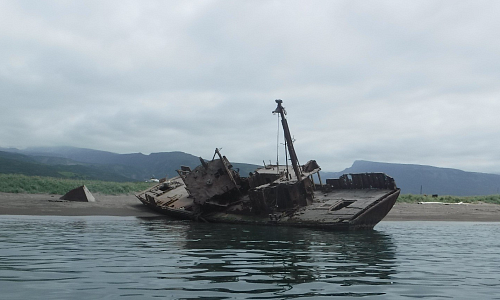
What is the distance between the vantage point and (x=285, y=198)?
2562 cm

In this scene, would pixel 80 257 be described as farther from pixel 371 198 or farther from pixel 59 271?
pixel 371 198

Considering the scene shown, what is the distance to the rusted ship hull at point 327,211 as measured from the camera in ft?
70.7

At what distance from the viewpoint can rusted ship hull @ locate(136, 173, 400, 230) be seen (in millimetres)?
21547

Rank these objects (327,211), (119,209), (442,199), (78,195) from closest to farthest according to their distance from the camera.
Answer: (327,211)
(119,209)
(78,195)
(442,199)

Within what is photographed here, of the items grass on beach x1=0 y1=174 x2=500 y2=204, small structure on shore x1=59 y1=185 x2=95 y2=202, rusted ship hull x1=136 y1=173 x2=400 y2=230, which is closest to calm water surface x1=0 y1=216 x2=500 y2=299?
rusted ship hull x1=136 y1=173 x2=400 y2=230

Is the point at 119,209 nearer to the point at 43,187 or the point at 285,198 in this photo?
the point at 43,187

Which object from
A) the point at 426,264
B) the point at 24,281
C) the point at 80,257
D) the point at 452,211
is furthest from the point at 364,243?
the point at 452,211

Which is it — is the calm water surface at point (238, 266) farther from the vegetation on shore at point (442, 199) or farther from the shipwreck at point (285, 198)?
the vegetation on shore at point (442, 199)

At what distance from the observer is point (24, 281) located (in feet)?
28.5

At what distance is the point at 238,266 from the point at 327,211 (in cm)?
1261

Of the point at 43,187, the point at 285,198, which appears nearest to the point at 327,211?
the point at 285,198

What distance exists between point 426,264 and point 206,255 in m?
6.48

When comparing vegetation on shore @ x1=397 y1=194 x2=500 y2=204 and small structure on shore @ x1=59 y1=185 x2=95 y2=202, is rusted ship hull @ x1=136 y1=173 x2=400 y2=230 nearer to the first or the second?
small structure on shore @ x1=59 y1=185 x2=95 y2=202

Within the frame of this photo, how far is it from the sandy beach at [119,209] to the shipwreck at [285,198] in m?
3.52
